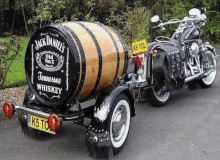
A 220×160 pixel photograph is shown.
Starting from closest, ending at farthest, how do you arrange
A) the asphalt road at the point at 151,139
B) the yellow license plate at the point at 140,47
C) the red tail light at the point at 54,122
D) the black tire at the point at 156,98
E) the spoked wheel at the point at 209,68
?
the red tail light at the point at 54,122
the asphalt road at the point at 151,139
the yellow license plate at the point at 140,47
the black tire at the point at 156,98
the spoked wheel at the point at 209,68

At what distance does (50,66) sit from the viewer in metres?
3.29

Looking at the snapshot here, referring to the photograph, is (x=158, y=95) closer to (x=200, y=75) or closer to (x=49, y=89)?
(x=200, y=75)

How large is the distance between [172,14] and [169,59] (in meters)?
8.37

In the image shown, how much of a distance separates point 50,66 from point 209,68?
416cm

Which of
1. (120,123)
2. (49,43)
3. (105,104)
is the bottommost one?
(120,123)

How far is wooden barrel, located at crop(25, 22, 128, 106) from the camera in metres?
3.12

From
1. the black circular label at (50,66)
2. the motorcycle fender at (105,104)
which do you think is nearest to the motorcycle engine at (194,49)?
the motorcycle fender at (105,104)

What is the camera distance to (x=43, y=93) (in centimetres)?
344

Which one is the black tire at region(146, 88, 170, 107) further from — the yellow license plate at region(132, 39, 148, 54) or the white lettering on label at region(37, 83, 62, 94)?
the white lettering on label at region(37, 83, 62, 94)

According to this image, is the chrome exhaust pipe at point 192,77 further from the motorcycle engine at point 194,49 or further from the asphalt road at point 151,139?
the asphalt road at point 151,139

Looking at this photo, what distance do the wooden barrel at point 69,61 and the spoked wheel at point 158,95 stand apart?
1.59 metres

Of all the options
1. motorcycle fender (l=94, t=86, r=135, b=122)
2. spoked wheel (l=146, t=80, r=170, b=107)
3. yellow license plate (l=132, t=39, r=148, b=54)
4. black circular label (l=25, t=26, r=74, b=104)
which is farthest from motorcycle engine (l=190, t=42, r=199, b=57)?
black circular label (l=25, t=26, r=74, b=104)

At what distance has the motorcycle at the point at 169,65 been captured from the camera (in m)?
4.84

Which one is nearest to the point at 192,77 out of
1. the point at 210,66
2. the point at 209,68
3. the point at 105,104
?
the point at 209,68
